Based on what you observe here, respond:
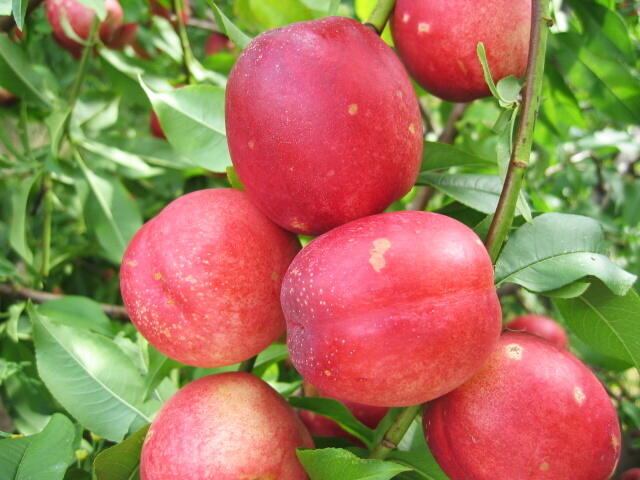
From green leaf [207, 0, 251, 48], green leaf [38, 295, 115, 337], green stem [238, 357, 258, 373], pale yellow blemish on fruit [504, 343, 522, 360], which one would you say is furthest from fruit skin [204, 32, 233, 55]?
pale yellow blemish on fruit [504, 343, 522, 360]

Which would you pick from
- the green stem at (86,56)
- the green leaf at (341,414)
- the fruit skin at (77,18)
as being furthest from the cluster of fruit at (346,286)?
the fruit skin at (77,18)

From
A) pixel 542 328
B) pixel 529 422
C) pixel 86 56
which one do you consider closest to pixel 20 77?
pixel 86 56

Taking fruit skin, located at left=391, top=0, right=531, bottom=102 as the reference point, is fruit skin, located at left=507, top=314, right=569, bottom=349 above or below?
below

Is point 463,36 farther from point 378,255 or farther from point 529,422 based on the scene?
point 529,422

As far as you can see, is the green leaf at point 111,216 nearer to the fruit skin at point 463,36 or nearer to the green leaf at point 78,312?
the green leaf at point 78,312

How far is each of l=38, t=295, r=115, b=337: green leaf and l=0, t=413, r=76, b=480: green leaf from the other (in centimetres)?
51

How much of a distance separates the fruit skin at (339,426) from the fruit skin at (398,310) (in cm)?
46

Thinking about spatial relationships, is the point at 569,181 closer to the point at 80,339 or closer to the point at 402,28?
the point at 402,28

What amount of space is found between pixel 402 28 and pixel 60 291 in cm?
164

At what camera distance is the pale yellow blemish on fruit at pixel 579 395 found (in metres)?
0.80

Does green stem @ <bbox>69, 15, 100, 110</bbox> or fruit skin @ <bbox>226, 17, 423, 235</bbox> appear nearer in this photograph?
fruit skin @ <bbox>226, 17, 423, 235</bbox>

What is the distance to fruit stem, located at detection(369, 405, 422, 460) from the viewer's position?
2.89 ft

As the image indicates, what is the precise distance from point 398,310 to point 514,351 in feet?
0.67

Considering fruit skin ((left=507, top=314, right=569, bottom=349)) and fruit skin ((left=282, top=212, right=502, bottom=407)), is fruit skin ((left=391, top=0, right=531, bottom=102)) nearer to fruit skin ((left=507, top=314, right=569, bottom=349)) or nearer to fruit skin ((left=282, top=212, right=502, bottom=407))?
fruit skin ((left=282, top=212, right=502, bottom=407))
